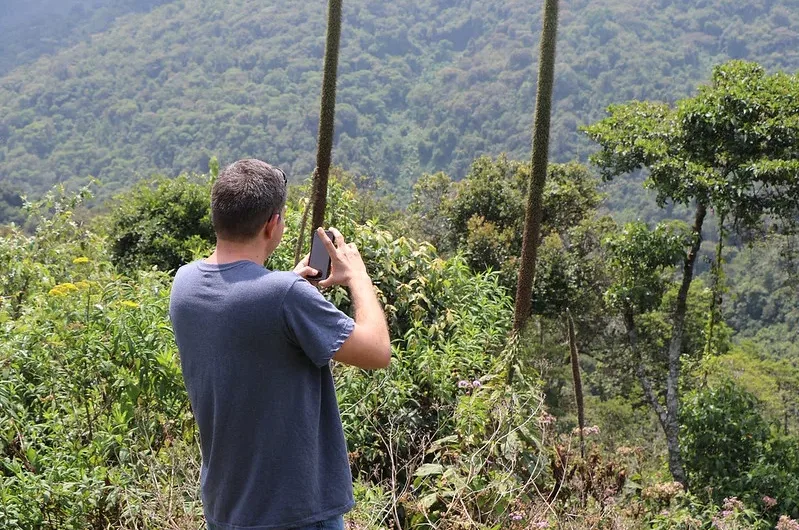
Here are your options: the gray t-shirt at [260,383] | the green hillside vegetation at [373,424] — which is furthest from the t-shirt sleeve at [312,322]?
the green hillside vegetation at [373,424]

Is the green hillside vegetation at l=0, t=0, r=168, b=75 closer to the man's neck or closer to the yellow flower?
the yellow flower

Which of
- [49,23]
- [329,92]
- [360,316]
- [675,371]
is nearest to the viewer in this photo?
[360,316]

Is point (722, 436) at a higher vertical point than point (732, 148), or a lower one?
lower

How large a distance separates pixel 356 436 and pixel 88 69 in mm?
103497

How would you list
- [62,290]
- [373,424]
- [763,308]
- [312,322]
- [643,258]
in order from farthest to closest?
[763,308] → [643,258] → [62,290] → [373,424] → [312,322]

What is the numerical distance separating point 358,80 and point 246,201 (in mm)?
91671

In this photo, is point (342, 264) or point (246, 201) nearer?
point (246, 201)

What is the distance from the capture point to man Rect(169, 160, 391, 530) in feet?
5.24

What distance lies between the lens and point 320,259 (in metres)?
1.92

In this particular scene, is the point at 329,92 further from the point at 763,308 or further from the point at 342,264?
the point at 763,308

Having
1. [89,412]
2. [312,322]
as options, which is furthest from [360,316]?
[89,412]

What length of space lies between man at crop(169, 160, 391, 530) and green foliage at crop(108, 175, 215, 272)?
8793mm

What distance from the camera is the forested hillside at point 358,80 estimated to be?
72125mm

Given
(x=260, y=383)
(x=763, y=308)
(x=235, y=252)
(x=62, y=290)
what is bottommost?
(x=763, y=308)
